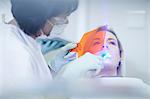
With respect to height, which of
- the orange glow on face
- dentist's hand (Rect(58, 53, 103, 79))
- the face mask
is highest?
the face mask

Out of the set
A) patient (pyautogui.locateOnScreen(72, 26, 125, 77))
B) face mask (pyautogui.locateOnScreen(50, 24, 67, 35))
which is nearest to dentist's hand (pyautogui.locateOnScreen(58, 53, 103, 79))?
patient (pyautogui.locateOnScreen(72, 26, 125, 77))

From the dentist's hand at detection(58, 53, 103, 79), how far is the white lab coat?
0.08 m

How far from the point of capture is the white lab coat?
47.9 inches

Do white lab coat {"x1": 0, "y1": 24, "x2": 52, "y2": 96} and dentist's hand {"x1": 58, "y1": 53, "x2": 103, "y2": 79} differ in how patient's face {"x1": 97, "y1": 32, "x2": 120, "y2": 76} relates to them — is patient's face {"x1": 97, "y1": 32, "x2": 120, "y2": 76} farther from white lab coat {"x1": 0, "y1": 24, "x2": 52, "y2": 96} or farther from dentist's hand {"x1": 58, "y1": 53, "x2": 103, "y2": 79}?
white lab coat {"x1": 0, "y1": 24, "x2": 52, "y2": 96}

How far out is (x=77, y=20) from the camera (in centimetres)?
125

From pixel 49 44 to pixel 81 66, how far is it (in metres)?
0.19

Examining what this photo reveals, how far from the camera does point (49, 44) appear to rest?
4.16 feet

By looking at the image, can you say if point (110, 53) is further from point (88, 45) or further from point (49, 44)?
point (49, 44)

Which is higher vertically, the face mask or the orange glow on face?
the face mask

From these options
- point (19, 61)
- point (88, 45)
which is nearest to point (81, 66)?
point (88, 45)

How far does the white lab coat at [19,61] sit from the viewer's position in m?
1.22

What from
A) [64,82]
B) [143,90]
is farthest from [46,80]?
[143,90]

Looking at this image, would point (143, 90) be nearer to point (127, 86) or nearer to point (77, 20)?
point (127, 86)

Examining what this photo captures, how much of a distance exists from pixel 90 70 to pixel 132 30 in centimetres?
28
